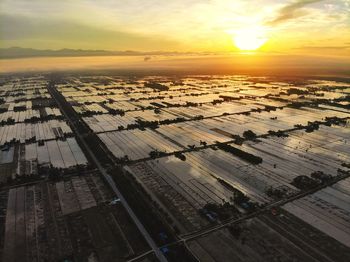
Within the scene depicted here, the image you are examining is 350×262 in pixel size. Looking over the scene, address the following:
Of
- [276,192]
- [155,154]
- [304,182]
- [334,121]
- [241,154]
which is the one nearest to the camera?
[276,192]

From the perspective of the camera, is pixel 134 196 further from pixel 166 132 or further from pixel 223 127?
pixel 223 127

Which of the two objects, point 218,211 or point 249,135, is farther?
point 249,135

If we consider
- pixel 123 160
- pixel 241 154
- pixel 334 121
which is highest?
pixel 334 121

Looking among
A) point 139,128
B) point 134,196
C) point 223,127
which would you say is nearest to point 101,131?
point 139,128

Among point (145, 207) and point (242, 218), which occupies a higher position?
point (242, 218)

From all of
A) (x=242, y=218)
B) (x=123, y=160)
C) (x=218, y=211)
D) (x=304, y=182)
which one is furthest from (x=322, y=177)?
(x=123, y=160)

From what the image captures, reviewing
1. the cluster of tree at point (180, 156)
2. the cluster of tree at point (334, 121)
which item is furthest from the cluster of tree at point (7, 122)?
the cluster of tree at point (334, 121)

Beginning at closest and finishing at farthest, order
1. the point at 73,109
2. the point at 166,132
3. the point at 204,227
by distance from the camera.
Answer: the point at 204,227, the point at 166,132, the point at 73,109

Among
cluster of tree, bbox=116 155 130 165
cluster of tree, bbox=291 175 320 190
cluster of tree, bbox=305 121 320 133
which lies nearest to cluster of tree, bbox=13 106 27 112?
cluster of tree, bbox=116 155 130 165

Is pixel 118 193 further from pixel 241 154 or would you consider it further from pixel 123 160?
pixel 241 154
